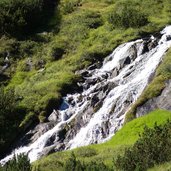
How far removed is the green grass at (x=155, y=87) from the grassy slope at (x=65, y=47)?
818 centimetres

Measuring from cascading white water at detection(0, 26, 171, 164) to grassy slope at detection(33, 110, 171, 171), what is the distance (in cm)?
254

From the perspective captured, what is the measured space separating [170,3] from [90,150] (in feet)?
113

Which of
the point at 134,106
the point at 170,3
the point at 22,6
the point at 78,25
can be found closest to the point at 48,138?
the point at 134,106

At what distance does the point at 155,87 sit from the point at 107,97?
475cm

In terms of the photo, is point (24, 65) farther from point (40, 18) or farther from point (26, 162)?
point (26, 162)

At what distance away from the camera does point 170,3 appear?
194 ft

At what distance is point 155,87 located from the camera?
35469mm

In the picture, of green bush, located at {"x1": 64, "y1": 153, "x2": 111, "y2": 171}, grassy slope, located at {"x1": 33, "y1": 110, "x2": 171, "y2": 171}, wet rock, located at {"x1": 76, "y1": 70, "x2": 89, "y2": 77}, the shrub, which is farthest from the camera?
wet rock, located at {"x1": 76, "y1": 70, "x2": 89, "y2": 77}

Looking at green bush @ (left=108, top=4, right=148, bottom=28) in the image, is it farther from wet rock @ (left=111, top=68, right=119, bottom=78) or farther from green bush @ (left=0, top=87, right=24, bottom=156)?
green bush @ (left=0, top=87, right=24, bottom=156)

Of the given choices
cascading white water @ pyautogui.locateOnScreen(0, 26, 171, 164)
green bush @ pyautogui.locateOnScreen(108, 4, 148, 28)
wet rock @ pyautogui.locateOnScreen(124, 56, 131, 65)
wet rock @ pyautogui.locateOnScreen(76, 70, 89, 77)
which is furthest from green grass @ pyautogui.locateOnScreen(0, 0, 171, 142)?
wet rock @ pyautogui.locateOnScreen(124, 56, 131, 65)

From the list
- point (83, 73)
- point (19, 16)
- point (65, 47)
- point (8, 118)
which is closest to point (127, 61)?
point (83, 73)

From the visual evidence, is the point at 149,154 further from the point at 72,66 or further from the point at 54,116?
the point at 72,66

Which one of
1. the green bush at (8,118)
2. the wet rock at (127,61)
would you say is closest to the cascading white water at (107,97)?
the wet rock at (127,61)

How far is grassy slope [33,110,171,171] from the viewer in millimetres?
26453
